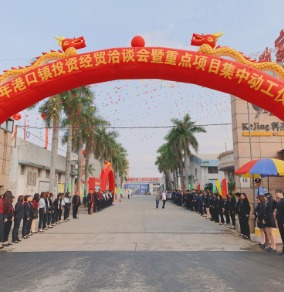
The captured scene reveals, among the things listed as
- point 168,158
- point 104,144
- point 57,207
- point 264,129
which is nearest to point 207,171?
point 168,158

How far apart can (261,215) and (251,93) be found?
355 centimetres

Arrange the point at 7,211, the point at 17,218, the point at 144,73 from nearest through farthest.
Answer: the point at 144,73
the point at 7,211
the point at 17,218

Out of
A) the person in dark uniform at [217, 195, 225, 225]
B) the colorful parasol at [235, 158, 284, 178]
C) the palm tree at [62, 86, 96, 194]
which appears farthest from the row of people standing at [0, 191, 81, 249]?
the palm tree at [62, 86, 96, 194]

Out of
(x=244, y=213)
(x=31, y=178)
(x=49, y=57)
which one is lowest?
(x=244, y=213)

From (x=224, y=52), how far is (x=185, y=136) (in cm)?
3284

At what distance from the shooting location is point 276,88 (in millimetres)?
7547

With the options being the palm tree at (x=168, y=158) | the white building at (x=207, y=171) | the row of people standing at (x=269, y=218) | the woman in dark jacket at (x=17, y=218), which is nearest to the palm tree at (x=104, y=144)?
the palm tree at (x=168, y=158)

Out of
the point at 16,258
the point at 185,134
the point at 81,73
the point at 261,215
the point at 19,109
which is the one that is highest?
the point at 185,134

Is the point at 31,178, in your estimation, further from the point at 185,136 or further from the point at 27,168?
the point at 185,136

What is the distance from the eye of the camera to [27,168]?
1013 inches

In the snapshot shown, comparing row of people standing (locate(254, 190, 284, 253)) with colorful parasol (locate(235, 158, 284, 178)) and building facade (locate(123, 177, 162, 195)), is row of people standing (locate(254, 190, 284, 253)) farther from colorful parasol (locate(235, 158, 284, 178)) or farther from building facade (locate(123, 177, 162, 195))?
building facade (locate(123, 177, 162, 195))

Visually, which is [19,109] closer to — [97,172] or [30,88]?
[30,88]

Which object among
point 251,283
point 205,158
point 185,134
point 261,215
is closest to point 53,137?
point 261,215

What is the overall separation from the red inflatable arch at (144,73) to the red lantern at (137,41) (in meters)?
0.03
